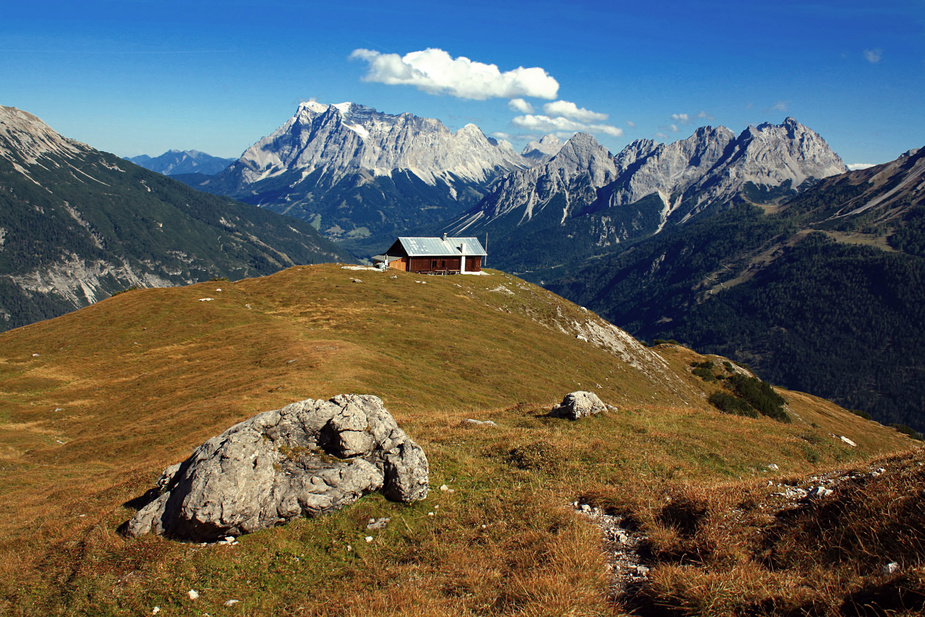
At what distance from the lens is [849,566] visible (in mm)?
9164

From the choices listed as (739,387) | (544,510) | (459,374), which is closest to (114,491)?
(544,510)

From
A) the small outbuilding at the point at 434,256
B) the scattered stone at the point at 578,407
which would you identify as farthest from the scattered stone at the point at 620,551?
the small outbuilding at the point at 434,256

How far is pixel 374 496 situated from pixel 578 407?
1407cm

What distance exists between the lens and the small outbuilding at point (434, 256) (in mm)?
104938

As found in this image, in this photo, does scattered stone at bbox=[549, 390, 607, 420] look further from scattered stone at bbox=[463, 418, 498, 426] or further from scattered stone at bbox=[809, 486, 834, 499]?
scattered stone at bbox=[809, 486, 834, 499]

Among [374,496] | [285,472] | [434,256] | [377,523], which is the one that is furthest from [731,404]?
[285,472]

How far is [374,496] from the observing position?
617 inches

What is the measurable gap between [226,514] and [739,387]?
97.7 meters

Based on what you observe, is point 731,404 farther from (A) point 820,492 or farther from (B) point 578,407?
(A) point 820,492

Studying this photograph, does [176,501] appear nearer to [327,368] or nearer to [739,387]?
[327,368]

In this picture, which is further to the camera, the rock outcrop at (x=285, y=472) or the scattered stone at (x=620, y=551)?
the rock outcrop at (x=285, y=472)

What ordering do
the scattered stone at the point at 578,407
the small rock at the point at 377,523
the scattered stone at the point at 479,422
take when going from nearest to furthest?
1. the small rock at the point at 377,523
2. the scattered stone at the point at 479,422
3. the scattered stone at the point at 578,407

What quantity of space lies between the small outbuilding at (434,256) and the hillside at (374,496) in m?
43.0

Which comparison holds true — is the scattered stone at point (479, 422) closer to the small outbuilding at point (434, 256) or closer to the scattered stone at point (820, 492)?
the scattered stone at point (820, 492)
